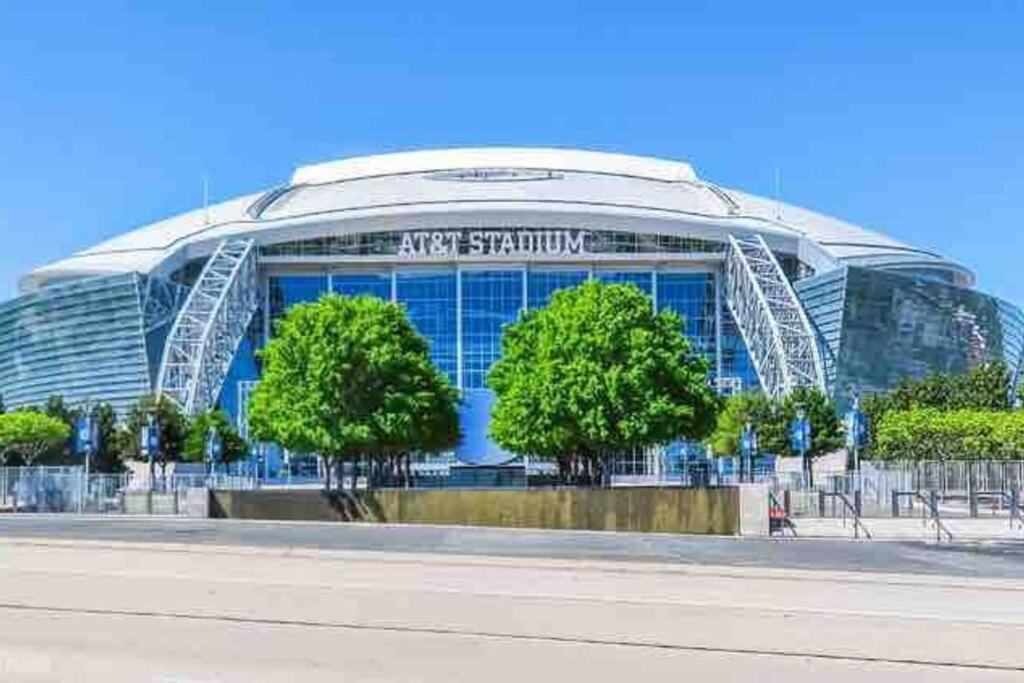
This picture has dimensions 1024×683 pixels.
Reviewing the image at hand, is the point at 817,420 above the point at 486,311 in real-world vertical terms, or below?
below

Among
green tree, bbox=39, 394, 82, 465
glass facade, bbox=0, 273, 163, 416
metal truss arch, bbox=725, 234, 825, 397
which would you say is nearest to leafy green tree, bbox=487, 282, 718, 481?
green tree, bbox=39, 394, 82, 465

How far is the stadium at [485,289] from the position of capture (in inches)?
4407

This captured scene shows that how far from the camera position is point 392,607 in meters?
8.12

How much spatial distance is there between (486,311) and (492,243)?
6744 mm

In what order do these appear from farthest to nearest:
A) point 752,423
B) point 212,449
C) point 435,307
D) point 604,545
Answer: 1. point 435,307
2. point 752,423
3. point 212,449
4. point 604,545

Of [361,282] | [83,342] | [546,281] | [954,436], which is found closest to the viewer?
[954,436]

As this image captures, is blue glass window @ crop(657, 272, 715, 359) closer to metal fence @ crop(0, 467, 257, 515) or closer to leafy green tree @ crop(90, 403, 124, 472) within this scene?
leafy green tree @ crop(90, 403, 124, 472)

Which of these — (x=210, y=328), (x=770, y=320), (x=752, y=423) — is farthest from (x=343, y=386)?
(x=770, y=320)

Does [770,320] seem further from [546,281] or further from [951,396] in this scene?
[951,396]

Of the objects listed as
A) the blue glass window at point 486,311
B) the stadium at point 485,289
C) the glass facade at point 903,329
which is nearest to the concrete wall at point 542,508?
the stadium at point 485,289

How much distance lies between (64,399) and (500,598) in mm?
116173

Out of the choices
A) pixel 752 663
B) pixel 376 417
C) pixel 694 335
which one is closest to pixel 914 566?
pixel 752 663

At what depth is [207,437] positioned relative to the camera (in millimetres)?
86000

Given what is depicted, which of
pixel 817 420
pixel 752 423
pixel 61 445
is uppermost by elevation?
pixel 817 420
